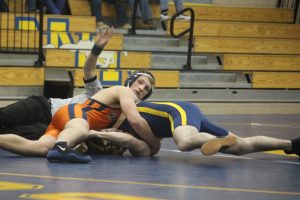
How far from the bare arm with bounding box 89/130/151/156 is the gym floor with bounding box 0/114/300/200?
0.30ft

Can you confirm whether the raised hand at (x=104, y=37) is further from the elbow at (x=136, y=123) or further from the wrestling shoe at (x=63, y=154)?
the wrestling shoe at (x=63, y=154)

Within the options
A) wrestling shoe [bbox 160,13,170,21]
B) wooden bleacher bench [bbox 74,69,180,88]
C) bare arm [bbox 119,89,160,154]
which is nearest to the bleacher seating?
A: wooden bleacher bench [bbox 74,69,180,88]

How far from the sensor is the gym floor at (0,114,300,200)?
423cm

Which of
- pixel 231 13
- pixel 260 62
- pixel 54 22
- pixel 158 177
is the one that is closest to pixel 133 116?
pixel 158 177

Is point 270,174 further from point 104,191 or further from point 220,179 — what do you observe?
point 104,191

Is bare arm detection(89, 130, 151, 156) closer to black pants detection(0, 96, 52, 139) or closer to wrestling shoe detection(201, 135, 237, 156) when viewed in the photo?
black pants detection(0, 96, 52, 139)

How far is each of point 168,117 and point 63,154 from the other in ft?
3.01

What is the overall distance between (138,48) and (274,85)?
2176 mm

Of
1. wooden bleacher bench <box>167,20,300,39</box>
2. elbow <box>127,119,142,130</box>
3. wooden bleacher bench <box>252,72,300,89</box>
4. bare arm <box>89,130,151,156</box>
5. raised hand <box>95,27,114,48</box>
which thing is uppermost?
raised hand <box>95,27,114,48</box>

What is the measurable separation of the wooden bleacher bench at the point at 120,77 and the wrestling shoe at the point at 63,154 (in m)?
5.61

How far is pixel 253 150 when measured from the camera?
5.69 m

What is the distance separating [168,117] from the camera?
5812 millimetres

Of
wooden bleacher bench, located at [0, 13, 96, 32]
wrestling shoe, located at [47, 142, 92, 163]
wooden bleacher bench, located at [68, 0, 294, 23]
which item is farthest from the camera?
wooden bleacher bench, located at [68, 0, 294, 23]

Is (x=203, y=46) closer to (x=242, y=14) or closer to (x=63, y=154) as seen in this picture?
(x=242, y=14)
